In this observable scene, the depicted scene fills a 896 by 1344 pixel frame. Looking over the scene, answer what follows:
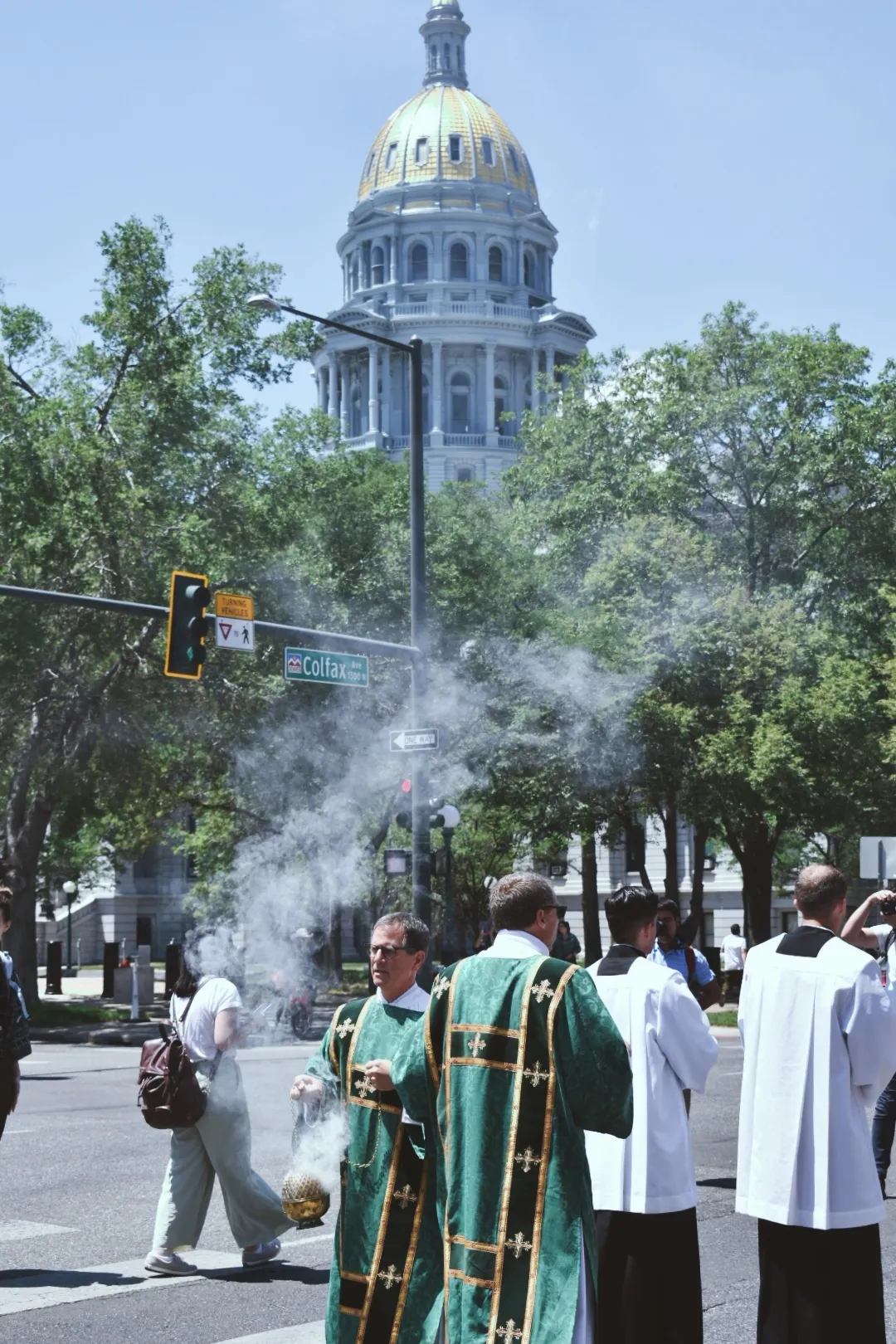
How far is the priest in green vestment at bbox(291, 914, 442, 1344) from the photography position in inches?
207

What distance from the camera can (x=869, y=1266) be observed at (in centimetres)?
577

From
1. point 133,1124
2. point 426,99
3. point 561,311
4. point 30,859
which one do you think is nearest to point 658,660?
point 30,859

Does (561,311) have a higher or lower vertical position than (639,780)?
higher

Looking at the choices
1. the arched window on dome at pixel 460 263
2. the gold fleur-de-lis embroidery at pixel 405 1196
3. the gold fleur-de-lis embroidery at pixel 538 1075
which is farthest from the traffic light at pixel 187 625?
the arched window on dome at pixel 460 263

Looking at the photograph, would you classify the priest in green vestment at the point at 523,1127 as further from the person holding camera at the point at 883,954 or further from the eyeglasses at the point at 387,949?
the person holding camera at the point at 883,954

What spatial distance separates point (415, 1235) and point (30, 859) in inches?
956

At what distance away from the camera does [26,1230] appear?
9414 mm

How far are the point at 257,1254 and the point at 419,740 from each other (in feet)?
37.4

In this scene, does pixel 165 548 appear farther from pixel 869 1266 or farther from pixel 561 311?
pixel 561 311

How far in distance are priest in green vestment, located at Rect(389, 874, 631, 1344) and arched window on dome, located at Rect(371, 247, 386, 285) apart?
112 m

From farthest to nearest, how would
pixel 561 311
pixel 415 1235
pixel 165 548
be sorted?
pixel 561 311
pixel 165 548
pixel 415 1235

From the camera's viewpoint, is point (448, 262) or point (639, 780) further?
point (448, 262)

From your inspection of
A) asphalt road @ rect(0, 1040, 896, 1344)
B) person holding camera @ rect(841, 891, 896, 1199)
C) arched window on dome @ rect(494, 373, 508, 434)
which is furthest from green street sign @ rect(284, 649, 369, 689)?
arched window on dome @ rect(494, 373, 508, 434)

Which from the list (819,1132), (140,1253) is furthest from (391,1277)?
(140,1253)
